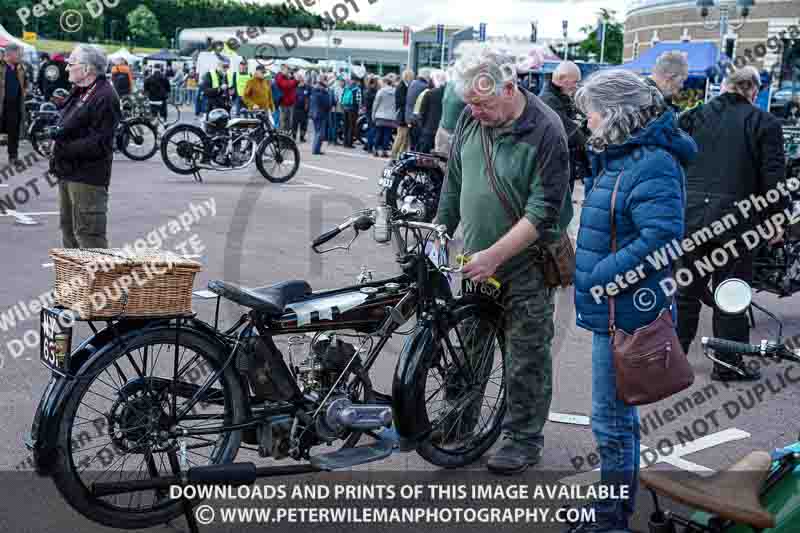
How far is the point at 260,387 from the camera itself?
12.8ft

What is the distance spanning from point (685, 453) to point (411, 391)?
5.52ft

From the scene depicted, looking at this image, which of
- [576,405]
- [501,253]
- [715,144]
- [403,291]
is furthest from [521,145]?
[715,144]

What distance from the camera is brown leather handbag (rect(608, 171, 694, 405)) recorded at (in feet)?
11.4

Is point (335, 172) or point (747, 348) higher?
point (747, 348)

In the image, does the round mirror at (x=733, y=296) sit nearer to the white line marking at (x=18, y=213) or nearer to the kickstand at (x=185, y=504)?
the kickstand at (x=185, y=504)

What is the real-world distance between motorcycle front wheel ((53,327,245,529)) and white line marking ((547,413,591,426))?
6.91 ft

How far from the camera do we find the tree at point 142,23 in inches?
3408

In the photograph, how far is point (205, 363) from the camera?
12.6ft

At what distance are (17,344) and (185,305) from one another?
124 inches

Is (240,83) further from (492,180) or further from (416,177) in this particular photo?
(492,180)

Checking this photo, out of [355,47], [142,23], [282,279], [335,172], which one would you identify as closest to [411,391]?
[282,279]

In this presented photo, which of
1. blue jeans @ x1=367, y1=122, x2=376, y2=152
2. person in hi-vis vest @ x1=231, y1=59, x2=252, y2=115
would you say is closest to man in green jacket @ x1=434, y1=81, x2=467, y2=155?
blue jeans @ x1=367, y1=122, x2=376, y2=152

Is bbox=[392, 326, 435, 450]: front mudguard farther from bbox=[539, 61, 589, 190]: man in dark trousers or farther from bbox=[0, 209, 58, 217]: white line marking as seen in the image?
bbox=[0, 209, 58, 217]: white line marking

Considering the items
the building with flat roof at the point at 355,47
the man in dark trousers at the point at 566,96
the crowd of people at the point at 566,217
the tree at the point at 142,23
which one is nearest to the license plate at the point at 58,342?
the crowd of people at the point at 566,217
